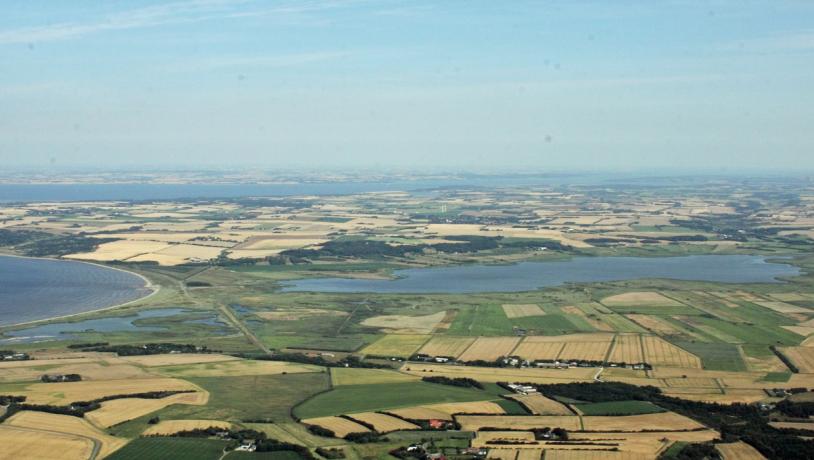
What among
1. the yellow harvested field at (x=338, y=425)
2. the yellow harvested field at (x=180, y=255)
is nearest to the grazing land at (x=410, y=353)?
the yellow harvested field at (x=338, y=425)

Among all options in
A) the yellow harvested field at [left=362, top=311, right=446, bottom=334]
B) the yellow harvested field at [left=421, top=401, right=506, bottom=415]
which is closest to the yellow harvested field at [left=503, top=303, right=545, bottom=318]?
the yellow harvested field at [left=362, top=311, right=446, bottom=334]

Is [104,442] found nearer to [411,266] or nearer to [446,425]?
[446,425]

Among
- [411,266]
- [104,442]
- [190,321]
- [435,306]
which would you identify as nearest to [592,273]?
[411,266]

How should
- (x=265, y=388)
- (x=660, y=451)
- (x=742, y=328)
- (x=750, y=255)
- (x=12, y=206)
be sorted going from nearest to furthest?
(x=660, y=451) → (x=265, y=388) → (x=742, y=328) → (x=750, y=255) → (x=12, y=206)

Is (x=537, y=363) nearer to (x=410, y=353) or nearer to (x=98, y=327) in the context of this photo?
(x=410, y=353)

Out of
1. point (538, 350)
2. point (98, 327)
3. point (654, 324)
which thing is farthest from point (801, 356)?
point (98, 327)
